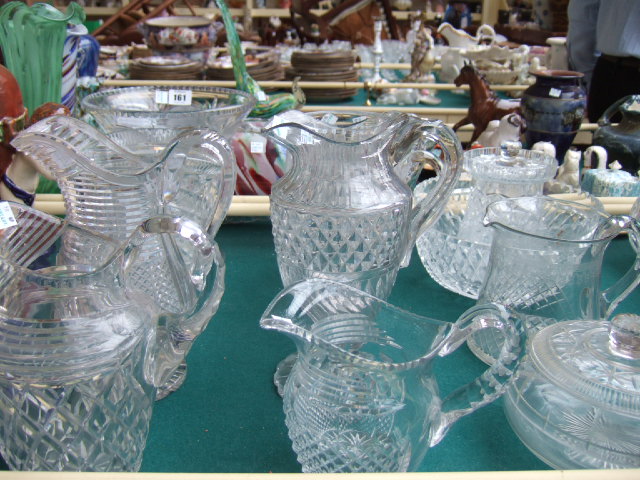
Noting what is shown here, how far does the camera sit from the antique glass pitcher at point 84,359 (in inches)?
15.9

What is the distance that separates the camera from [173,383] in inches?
23.9

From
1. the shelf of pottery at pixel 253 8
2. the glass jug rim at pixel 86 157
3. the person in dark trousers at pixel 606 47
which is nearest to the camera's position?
the glass jug rim at pixel 86 157

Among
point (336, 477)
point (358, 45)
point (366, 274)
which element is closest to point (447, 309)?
point (366, 274)

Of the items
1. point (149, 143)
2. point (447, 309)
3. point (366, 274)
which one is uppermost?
point (149, 143)

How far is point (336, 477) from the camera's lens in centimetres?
40

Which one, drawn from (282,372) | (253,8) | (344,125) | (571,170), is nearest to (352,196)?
(344,125)

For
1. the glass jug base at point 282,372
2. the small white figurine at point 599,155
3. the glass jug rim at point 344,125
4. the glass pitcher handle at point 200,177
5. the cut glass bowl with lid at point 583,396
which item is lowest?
the glass jug base at point 282,372

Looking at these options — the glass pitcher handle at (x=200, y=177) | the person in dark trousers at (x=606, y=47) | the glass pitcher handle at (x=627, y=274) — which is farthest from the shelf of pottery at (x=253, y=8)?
the glass pitcher handle at (x=627, y=274)

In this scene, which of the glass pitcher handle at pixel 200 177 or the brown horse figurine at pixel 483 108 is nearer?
the glass pitcher handle at pixel 200 177

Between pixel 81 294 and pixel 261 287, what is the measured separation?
1.30 ft

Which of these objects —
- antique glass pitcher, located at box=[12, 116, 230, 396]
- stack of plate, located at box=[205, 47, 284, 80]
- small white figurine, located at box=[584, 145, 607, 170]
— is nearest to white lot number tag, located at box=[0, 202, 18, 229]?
antique glass pitcher, located at box=[12, 116, 230, 396]

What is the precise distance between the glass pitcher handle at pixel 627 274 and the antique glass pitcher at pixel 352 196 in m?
0.17

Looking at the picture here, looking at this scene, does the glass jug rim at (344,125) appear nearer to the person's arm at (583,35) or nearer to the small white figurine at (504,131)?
the small white figurine at (504,131)

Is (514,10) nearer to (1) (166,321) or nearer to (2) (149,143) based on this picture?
(2) (149,143)
